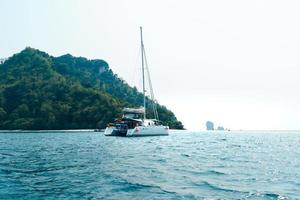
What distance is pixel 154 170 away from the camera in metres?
28.0

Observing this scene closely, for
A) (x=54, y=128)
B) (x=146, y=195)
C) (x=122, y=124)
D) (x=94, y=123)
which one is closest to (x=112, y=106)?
(x=94, y=123)

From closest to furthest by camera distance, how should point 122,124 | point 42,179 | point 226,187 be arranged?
point 226,187 < point 42,179 < point 122,124

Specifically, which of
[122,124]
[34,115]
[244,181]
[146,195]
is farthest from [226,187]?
[34,115]

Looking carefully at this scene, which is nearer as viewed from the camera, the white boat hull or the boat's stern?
the white boat hull

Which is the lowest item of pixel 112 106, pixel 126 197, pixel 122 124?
pixel 126 197

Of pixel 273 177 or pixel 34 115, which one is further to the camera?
pixel 34 115

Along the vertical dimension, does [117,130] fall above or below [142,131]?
above

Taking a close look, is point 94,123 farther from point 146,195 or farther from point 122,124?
point 146,195

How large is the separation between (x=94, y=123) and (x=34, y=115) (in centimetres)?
3522

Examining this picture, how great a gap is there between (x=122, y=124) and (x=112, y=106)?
100191mm

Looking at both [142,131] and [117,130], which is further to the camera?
[117,130]

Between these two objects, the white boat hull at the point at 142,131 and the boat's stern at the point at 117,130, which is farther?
the boat's stern at the point at 117,130

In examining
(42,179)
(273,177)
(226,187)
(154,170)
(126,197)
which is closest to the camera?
(126,197)

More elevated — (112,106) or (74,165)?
(112,106)
